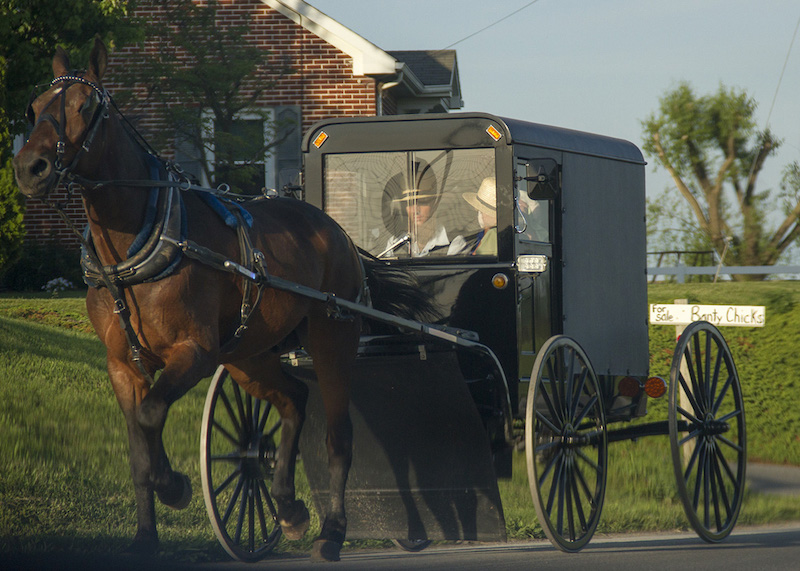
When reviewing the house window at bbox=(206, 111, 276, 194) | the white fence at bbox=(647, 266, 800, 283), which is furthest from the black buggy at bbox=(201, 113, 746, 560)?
the white fence at bbox=(647, 266, 800, 283)

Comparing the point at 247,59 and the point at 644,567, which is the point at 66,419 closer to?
the point at 644,567

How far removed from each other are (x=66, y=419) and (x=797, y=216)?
86.9 feet

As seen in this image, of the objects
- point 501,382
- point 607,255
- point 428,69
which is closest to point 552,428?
point 501,382

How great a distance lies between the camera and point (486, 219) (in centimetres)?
677

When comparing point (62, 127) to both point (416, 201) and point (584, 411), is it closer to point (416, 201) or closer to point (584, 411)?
point (416, 201)

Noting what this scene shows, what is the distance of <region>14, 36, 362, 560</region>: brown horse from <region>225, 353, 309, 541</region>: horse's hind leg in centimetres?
37

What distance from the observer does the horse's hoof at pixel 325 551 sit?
5738mm

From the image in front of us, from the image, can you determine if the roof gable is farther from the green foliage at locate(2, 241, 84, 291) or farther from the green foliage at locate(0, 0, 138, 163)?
the green foliage at locate(2, 241, 84, 291)

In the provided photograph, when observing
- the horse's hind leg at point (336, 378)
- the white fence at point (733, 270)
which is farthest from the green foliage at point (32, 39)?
the white fence at point (733, 270)

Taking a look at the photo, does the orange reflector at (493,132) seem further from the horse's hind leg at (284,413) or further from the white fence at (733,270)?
the white fence at (733,270)

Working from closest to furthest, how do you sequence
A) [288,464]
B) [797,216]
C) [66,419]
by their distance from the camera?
1. [288,464]
2. [66,419]
3. [797,216]

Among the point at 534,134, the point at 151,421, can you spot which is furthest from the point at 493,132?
the point at 151,421

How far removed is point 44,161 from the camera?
4.45m

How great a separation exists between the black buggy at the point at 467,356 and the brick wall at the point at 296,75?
39.0 feet
